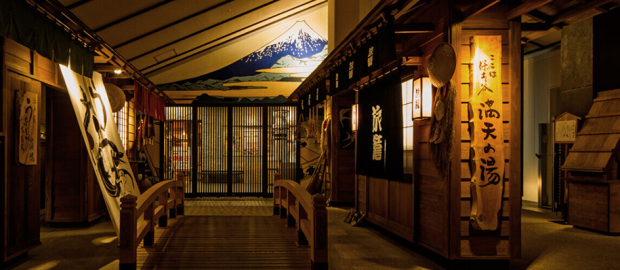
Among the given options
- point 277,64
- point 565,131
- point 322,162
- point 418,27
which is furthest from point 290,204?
point 277,64

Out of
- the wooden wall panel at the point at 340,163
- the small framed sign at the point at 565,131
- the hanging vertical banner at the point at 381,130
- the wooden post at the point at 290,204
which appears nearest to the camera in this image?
the hanging vertical banner at the point at 381,130

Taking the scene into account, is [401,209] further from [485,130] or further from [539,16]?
[539,16]

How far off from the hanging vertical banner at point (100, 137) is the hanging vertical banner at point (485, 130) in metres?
4.83

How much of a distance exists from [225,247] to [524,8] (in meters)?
5.04

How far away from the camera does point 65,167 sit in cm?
827

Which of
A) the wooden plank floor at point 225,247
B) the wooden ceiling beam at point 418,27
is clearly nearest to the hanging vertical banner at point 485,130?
the wooden ceiling beam at point 418,27

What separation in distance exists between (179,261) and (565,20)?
5794 mm

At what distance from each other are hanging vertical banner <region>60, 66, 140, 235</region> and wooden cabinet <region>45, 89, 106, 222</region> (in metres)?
1.58

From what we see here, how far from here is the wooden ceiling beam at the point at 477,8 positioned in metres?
4.48

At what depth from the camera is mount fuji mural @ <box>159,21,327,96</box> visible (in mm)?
15164

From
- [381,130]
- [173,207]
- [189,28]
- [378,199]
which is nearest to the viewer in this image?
[381,130]

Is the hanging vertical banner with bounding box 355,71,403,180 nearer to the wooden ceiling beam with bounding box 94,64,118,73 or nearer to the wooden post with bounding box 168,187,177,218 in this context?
the wooden post with bounding box 168,187,177,218

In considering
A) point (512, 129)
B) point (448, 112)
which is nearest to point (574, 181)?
point (512, 129)

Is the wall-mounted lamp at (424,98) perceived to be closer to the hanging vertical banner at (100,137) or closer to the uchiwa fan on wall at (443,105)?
the uchiwa fan on wall at (443,105)
